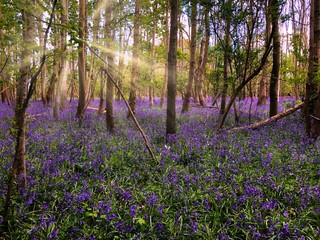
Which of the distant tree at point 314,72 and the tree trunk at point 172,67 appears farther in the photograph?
the tree trunk at point 172,67

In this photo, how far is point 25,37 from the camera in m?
4.11

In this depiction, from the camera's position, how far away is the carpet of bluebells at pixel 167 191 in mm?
3328

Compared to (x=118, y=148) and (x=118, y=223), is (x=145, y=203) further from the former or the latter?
(x=118, y=148)

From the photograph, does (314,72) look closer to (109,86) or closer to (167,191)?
(167,191)

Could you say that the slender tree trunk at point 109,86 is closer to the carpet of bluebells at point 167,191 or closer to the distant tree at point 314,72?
the carpet of bluebells at point 167,191

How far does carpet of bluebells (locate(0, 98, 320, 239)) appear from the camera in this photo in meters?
3.33

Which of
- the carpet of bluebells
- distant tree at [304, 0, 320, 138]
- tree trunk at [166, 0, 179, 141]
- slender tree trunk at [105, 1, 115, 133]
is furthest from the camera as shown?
slender tree trunk at [105, 1, 115, 133]

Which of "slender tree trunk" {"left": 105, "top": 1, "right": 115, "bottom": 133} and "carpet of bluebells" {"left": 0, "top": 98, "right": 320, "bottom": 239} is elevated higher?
"slender tree trunk" {"left": 105, "top": 1, "right": 115, "bottom": 133}

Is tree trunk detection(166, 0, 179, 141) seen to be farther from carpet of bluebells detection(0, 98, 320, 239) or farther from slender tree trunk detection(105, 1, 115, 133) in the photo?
slender tree trunk detection(105, 1, 115, 133)

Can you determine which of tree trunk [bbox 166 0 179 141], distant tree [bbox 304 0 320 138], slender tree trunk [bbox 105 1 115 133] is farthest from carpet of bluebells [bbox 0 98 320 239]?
slender tree trunk [bbox 105 1 115 133]

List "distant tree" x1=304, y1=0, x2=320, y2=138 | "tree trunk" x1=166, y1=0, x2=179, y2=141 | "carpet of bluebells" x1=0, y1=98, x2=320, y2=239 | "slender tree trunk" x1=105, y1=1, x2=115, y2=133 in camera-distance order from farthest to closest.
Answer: "slender tree trunk" x1=105, y1=1, x2=115, y2=133
"tree trunk" x1=166, y1=0, x2=179, y2=141
"distant tree" x1=304, y1=0, x2=320, y2=138
"carpet of bluebells" x1=0, y1=98, x2=320, y2=239

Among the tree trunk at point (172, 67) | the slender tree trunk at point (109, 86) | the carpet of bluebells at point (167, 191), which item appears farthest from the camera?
the slender tree trunk at point (109, 86)

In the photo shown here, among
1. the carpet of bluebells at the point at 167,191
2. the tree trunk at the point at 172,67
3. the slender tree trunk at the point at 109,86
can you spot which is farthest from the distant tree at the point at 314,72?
the slender tree trunk at the point at 109,86

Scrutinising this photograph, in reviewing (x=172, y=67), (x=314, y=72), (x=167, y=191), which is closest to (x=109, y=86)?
(x=172, y=67)
